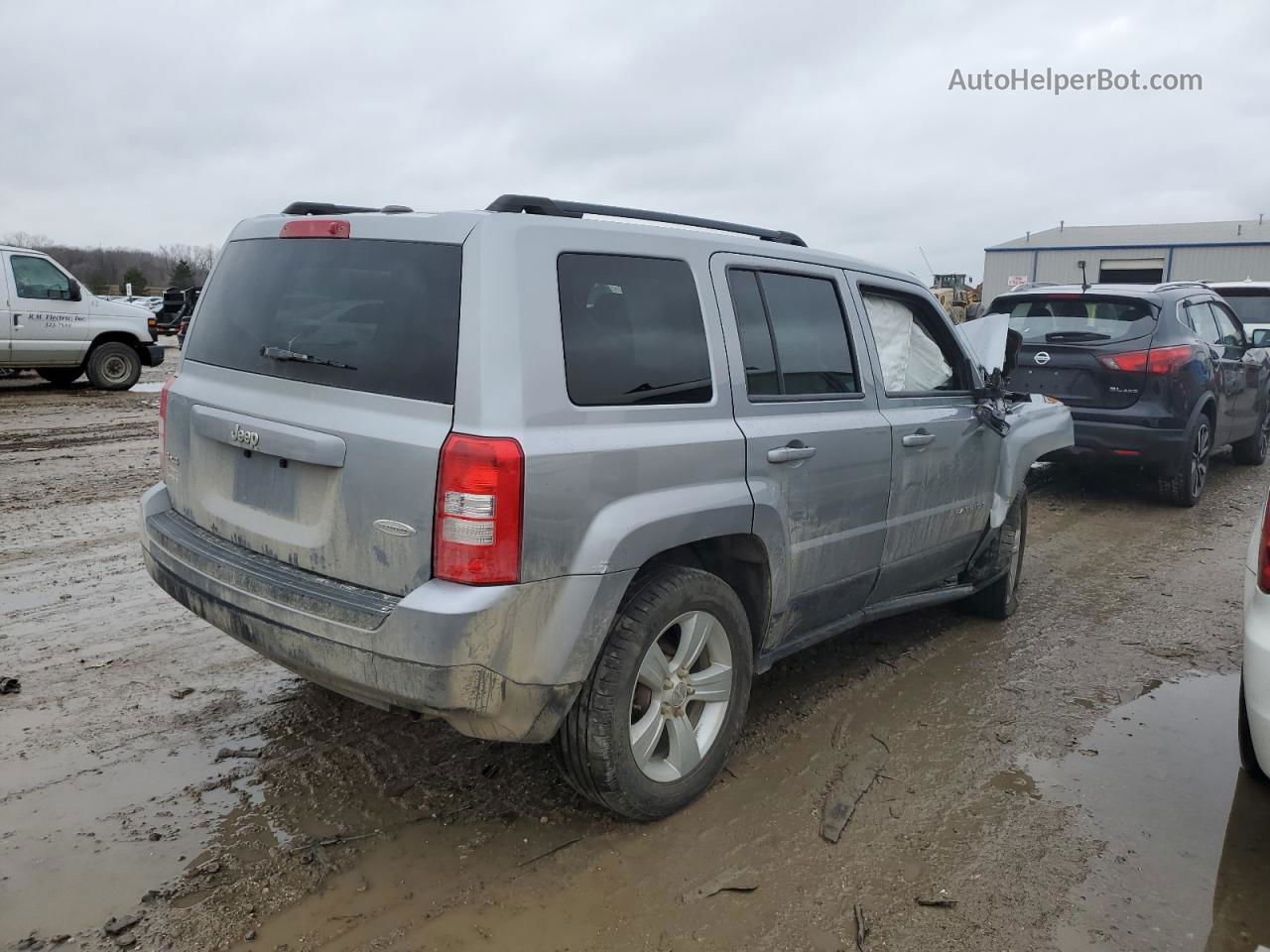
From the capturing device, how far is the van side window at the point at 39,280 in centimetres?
1338

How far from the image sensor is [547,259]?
2789mm

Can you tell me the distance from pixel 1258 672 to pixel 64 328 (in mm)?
15397

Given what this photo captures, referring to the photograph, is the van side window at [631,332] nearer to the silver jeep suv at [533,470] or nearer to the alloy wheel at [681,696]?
the silver jeep suv at [533,470]

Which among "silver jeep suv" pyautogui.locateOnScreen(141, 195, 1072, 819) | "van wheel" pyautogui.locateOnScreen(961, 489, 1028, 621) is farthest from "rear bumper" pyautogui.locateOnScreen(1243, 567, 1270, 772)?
"van wheel" pyautogui.locateOnScreen(961, 489, 1028, 621)

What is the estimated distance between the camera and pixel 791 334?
11.8ft

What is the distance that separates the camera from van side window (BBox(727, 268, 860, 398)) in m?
3.40

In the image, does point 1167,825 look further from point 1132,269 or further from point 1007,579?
point 1132,269

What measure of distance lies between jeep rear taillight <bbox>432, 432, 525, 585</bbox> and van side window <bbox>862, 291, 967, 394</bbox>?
6.86ft

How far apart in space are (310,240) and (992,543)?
3.63m

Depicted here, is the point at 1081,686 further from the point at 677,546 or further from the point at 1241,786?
the point at 677,546

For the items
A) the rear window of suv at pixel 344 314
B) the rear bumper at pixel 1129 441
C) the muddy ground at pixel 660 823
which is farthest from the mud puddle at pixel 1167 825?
the rear bumper at pixel 1129 441

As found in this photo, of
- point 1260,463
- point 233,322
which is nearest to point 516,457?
point 233,322

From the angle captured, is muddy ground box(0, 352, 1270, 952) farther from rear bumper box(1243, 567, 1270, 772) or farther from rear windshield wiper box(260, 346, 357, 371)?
rear windshield wiper box(260, 346, 357, 371)

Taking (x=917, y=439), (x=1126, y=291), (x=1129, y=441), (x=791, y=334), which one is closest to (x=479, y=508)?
(x=791, y=334)
